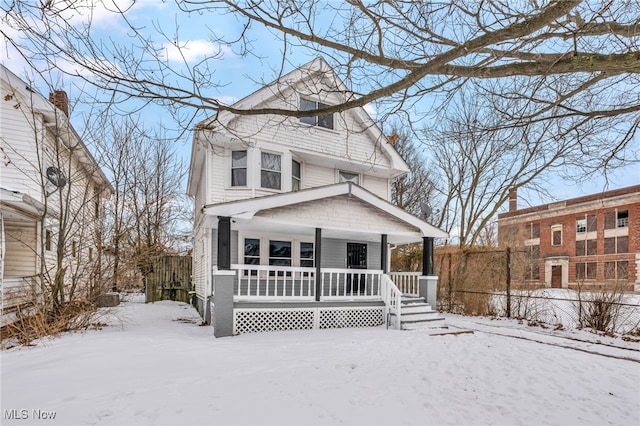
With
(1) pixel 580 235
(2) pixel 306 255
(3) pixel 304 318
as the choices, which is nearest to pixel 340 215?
(2) pixel 306 255

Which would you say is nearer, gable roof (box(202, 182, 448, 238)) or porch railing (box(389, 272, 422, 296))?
gable roof (box(202, 182, 448, 238))

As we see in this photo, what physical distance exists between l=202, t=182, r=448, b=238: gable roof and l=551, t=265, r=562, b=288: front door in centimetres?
2547

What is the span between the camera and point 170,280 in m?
16.5

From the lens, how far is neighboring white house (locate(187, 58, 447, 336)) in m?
8.45

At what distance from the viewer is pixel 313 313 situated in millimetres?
9156

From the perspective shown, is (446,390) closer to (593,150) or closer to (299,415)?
(299,415)

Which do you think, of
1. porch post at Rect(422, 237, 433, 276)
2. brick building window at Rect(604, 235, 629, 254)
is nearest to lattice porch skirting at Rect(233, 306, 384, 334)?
porch post at Rect(422, 237, 433, 276)

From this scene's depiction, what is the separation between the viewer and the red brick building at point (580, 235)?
80.3 ft

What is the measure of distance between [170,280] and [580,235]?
3119 cm

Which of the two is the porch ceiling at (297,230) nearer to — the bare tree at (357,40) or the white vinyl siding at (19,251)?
the bare tree at (357,40)

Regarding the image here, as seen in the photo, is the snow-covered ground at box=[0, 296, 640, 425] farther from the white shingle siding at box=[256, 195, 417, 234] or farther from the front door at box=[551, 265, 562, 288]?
the front door at box=[551, 265, 562, 288]

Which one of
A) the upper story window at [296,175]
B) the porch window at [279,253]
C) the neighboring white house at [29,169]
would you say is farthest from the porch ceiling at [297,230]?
the neighboring white house at [29,169]

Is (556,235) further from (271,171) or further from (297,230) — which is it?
(271,171)

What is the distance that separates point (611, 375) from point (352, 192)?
6513mm
